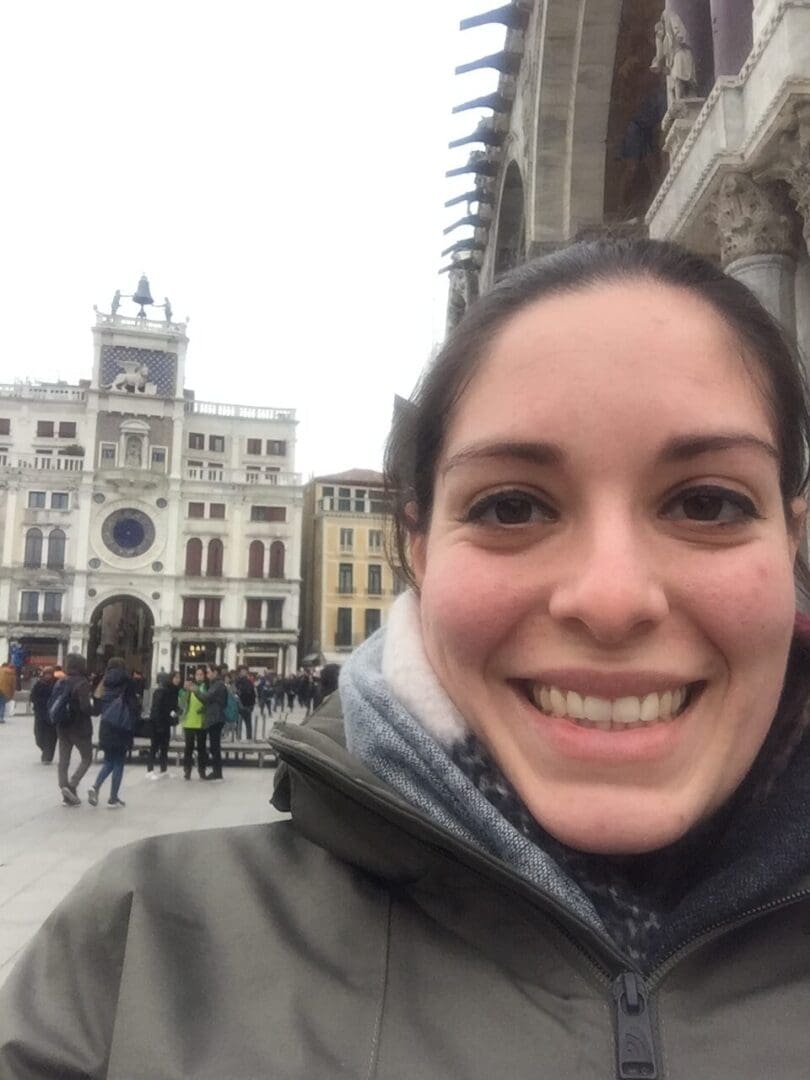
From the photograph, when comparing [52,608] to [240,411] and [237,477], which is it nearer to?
[237,477]

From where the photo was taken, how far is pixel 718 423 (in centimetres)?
103

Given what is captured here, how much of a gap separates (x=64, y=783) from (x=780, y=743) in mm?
8514

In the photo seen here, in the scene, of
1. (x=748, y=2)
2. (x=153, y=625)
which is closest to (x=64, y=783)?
(x=748, y=2)

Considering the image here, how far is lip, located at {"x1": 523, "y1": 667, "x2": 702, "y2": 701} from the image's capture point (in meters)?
0.99

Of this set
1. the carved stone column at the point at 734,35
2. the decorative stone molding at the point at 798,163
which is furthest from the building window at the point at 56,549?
the decorative stone molding at the point at 798,163

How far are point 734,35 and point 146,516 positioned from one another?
4041 centimetres

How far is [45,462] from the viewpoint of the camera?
4241 centimetres

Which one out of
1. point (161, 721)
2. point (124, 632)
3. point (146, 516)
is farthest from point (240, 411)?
point (161, 721)

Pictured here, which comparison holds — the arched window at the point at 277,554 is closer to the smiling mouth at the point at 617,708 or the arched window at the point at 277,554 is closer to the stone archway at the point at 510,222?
the stone archway at the point at 510,222

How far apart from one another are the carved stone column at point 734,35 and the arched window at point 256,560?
39.3 m

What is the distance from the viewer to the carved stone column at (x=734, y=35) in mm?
5449

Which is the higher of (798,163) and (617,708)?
(798,163)

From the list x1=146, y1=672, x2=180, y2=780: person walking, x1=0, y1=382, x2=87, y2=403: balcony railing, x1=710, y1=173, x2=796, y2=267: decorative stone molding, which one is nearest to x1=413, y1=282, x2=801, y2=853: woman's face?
x1=710, y1=173, x2=796, y2=267: decorative stone molding

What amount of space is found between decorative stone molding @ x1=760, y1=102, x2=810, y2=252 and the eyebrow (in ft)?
14.8
